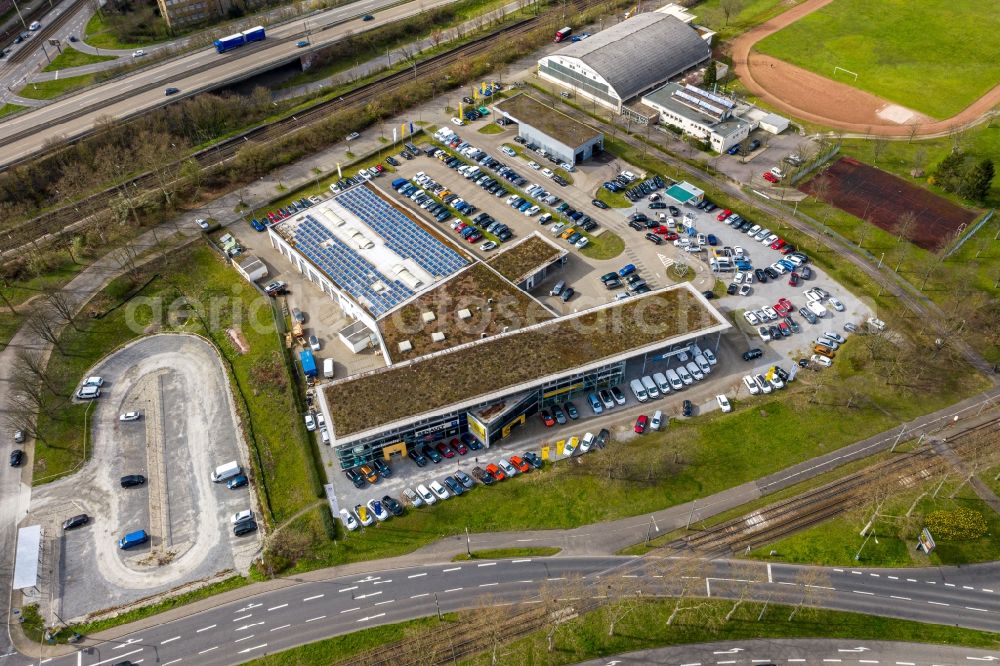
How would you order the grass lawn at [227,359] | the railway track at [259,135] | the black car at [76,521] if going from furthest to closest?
the railway track at [259,135], the grass lawn at [227,359], the black car at [76,521]

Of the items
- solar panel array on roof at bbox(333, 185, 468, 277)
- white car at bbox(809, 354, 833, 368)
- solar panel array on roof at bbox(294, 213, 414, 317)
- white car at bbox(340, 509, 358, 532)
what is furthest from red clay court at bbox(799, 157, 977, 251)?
white car at bbox(340, 509, 358, 532)

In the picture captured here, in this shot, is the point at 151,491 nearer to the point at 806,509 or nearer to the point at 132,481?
the point at 132,481

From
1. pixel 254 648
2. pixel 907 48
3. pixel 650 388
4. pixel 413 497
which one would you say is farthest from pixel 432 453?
pixel 907 48

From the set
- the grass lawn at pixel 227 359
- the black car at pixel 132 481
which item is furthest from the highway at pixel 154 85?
the black car at pixel 132 481

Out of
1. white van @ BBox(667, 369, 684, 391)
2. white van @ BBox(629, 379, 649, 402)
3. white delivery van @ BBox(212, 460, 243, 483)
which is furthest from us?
white van @ BBox(667, 369, 684, 391)

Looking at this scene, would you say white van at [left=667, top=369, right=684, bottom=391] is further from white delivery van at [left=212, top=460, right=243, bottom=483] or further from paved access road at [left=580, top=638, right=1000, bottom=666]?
white delivery van at [left=212, top=460, right=243, bottom=483]

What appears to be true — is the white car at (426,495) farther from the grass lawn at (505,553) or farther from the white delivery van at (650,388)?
the white delivery van at (650,388)

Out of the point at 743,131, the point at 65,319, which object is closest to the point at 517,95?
the point at 743,131
